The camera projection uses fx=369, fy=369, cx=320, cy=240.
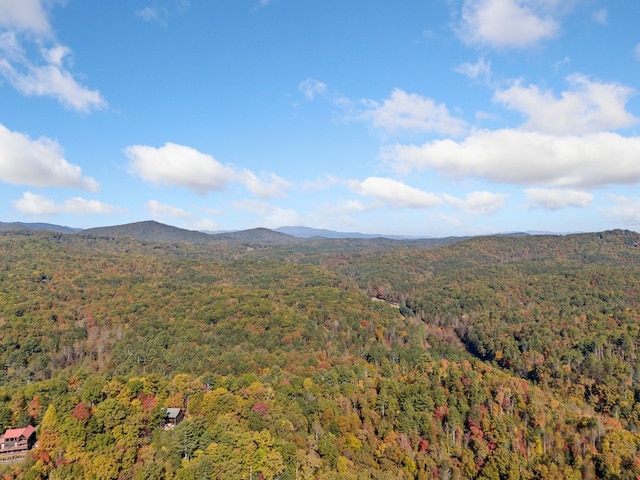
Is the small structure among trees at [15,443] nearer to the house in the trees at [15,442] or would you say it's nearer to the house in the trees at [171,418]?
the house in the trees at [15,442]

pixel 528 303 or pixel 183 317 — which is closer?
pixel 183 317

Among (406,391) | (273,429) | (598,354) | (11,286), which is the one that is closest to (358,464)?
(273,429)

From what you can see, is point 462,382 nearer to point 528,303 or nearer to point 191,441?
point 191,441

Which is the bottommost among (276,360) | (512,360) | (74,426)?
(512,360)

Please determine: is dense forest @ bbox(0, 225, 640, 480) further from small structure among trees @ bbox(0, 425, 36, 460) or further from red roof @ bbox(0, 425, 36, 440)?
small structure among trees @ bbox(0, 425, 36, 460)

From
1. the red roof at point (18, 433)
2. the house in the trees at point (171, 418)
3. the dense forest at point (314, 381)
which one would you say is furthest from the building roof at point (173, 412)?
the red roof at point (18, 433)

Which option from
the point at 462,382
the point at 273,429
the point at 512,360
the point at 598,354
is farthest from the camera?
the point at 512,360

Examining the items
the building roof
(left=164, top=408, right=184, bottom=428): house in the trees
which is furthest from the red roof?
the building roof

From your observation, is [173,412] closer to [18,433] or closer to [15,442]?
[18,433]
